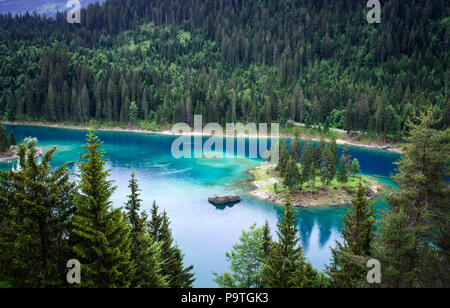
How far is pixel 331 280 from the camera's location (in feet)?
78.2

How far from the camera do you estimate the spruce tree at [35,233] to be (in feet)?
53.7

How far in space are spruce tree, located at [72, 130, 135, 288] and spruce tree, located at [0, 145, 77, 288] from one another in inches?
40.8

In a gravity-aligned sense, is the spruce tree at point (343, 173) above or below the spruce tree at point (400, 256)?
below

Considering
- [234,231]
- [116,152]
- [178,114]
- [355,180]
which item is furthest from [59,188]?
[178,114]

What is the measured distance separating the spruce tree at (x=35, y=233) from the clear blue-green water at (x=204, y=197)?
73.1 feet

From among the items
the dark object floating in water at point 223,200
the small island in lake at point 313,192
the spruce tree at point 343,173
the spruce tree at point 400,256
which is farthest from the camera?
the spruce tree at point 343,173

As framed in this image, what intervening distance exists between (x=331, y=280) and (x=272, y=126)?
112255 mm

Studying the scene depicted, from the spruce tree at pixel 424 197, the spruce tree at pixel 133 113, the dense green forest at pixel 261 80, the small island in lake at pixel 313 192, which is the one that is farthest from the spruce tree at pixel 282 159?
the spruce tree at pixel 133 113

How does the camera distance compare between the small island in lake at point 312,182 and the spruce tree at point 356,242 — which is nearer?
the spruce tree at point 356,242

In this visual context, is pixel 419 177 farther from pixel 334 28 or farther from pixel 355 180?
pixel 334 28

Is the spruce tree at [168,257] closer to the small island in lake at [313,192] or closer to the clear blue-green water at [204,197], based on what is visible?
the clear blue-green water at [204,197]

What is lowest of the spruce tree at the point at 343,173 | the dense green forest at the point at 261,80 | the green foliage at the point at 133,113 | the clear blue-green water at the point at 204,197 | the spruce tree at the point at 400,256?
the clear blue-green water at the point at 204,197

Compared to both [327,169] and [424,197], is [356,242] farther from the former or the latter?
[327,169]

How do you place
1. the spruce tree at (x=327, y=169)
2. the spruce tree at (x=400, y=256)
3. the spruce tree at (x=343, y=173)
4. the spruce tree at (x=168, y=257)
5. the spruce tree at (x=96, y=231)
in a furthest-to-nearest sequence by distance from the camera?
the spruce tree at (x=343, y=173) < the spruce tree at (x=327, y=169) < the spruce tree at (x=168, y=257) < the spruce tree at (x=400, y=256) < the spruce tree at (x=96, y=231)
